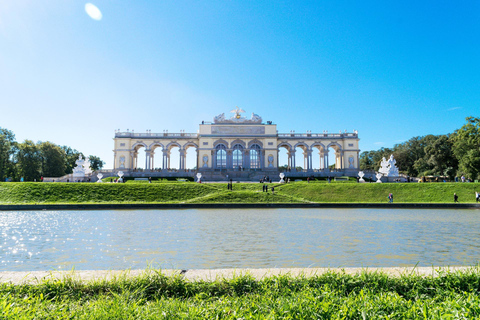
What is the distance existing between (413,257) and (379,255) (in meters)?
0.73

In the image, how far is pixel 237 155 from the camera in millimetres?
67000

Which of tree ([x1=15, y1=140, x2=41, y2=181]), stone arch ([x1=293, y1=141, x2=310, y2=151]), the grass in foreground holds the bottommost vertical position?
the grass in foreground

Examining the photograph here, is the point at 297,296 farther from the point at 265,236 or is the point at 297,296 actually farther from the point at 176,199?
the point at 176,199

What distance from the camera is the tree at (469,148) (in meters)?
44.8

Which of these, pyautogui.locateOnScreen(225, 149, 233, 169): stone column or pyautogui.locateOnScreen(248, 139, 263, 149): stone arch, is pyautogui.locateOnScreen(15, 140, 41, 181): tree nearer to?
pyautogui.locateOnScreen(225, 149, 233, 169): stone column

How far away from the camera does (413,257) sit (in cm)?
742

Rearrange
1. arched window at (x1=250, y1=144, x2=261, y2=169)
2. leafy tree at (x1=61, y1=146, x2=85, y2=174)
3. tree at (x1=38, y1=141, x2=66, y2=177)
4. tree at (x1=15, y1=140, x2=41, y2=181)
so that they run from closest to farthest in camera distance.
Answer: tree at (x1=15, y1=140, x2=41, y2=181), tree at (x1=38, y1=141, x2=66, y2=177), arched window at (x1=250, y1=144, x2=261, y2=169), leafy tree at (x1=61, y1=146, x2=85, y2=174)

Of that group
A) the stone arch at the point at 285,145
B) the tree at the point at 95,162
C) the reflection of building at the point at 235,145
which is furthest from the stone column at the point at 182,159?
the tree at the point at 95,162

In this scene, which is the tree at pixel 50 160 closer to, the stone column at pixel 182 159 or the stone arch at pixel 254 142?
the stone column at pixel 182 159

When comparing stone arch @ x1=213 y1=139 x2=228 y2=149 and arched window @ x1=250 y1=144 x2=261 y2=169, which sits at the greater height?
stone arch @ x1=213 y1=139 x2=228 y2=149

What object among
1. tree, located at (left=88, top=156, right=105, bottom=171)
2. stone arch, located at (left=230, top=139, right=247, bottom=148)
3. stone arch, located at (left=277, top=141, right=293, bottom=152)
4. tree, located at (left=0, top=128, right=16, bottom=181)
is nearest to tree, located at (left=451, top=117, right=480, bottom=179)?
stone arch, located at (left=277, top=141, right=293, bottom=152)

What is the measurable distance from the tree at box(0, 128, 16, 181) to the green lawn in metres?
22.7

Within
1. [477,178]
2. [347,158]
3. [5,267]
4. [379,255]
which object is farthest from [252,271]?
[347,158]

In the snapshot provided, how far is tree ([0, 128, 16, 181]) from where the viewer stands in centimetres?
5138
